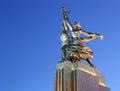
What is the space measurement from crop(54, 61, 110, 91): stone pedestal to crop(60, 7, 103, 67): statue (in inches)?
30.6

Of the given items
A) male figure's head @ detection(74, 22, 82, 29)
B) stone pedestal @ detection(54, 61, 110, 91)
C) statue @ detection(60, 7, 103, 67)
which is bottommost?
stone pedestal @ detection(54, 61, 110, 91)

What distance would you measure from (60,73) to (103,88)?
364 cm

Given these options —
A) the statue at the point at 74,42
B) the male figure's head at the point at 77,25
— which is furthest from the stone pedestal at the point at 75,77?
the male figure's head at the point at 77,25

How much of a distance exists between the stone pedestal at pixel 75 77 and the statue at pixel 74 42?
2.55ft

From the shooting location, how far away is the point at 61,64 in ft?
78.5

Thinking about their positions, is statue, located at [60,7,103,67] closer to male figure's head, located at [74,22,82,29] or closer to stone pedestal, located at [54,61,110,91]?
male figure's head, located at [74,22,82,29]

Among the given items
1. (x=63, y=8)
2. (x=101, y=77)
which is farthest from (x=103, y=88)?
(x=63, y=8)

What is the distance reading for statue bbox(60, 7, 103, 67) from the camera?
24.6 metres

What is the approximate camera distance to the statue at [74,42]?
24.6 meters

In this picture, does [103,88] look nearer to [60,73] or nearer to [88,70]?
[88,70]

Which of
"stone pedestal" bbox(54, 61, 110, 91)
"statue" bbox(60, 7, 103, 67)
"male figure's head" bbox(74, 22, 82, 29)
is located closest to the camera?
"stone pedestal" bbox(54, 61, 110, 91)

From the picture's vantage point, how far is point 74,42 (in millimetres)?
25156

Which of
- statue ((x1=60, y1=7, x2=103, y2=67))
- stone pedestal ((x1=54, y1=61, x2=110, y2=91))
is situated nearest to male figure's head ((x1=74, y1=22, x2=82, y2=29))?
statue ((x1=60, y1=7, x2=103, y2=67))

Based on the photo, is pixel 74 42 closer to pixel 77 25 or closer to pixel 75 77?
pixel 77 25
